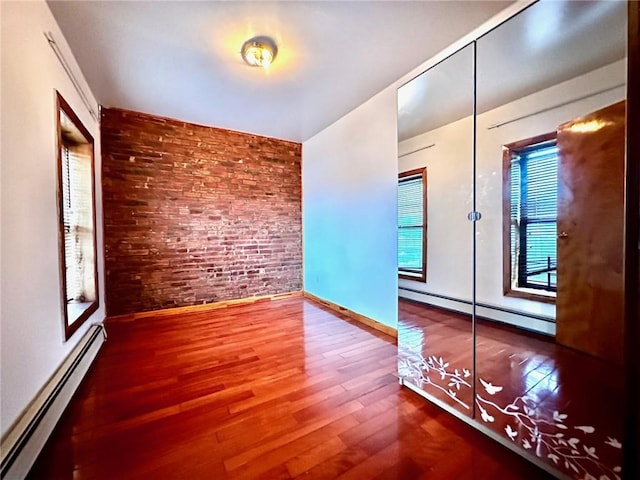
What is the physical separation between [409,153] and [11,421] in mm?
3089

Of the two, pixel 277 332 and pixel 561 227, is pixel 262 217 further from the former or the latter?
pixel 561 227

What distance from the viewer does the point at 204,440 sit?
138 cm

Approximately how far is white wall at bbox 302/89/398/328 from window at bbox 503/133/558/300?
102 centimetres

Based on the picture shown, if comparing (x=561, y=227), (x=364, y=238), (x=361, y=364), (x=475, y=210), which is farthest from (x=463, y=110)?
(x=361, y=364)

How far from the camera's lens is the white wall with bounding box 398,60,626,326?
1647 mm

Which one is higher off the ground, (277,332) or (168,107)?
(168,107)

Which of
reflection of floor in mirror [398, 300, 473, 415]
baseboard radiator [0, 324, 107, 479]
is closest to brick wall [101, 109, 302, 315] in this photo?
baseboard radiator [0, 324, 107, 479]

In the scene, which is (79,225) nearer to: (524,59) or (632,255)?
(632,255)

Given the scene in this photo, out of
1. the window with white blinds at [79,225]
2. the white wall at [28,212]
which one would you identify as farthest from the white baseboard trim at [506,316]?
the window with white blinds at [79,225]

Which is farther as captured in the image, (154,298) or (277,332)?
(154,298)

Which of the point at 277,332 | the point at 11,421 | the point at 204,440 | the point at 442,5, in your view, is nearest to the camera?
the point at 11,421

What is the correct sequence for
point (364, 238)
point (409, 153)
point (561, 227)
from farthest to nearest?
point (364, 238), point (409, 153), point (561, 227)

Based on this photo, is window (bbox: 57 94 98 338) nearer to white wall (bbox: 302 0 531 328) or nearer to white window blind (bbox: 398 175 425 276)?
white wall (bbox: 302 0 531 328)

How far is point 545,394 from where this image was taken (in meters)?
1.60
